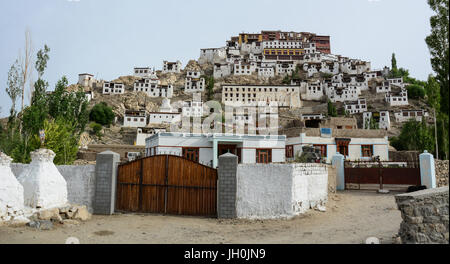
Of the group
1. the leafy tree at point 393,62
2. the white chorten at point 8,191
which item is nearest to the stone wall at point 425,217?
the white chorten at point 8,191

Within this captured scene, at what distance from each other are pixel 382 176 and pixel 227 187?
12.9 meters

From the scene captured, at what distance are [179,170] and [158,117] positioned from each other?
63465mm

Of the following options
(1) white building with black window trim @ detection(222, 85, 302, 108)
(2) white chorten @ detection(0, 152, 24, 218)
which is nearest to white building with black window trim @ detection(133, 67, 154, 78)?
(1) white building with black window trim @ detection(222, 85, 302, 108)

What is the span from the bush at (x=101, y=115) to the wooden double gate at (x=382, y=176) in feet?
221

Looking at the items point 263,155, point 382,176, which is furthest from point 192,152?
point 382,176

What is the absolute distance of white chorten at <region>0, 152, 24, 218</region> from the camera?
344 inches

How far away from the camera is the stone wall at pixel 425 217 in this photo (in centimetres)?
582

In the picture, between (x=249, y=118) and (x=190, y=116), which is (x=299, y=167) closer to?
(x=249, y=118)

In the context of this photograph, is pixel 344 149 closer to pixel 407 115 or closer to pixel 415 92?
pixel 407 115

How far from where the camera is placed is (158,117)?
71938 millimetres

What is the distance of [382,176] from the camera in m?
18.0

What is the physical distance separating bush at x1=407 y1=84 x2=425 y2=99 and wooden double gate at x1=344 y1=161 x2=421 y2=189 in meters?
74.1
